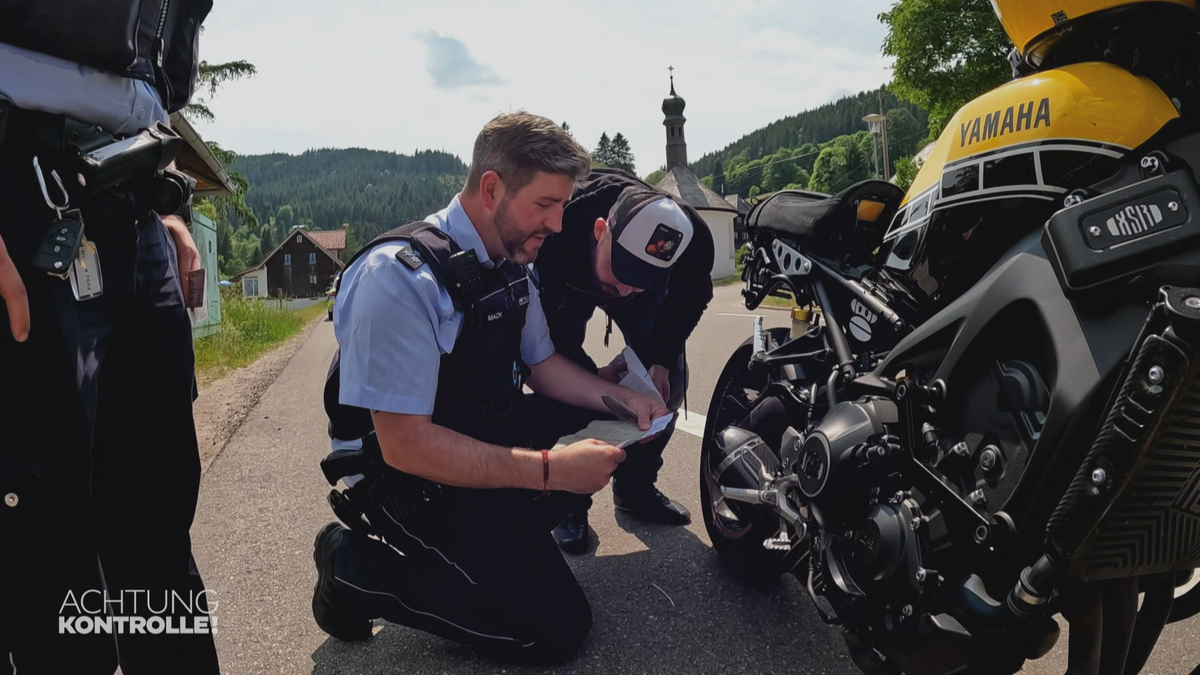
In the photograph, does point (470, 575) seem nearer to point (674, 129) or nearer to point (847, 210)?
point (847, 210)

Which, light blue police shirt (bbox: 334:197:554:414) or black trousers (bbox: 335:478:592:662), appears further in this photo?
black trousers (bbox: 335:478:592:662)

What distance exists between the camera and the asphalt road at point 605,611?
2.01m

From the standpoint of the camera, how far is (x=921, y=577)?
143 centimetres

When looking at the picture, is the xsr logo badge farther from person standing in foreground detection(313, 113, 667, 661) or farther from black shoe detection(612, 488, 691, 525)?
black shoe detection(612, 488, 691, 525)

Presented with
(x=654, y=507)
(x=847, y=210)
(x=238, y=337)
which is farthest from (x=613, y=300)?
(x=238, y=337)

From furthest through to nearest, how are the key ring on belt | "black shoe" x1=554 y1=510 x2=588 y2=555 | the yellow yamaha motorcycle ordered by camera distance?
1. "black shoe" x1=554 y1=510 x2=588 y2=555
2. the key ring on belt
3. the yellow yamaha motorcycle

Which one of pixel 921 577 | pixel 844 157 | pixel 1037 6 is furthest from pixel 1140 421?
pixel 844 157

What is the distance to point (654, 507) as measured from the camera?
3064mm

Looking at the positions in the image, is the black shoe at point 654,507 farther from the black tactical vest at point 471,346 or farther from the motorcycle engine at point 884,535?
the motorcycle engine at point 884,535

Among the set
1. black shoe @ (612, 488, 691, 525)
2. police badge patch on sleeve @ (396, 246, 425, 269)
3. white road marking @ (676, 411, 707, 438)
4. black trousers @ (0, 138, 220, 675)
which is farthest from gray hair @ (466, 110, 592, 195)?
white road marking @ (676, 411, 707, 438)

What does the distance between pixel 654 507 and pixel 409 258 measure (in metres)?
1.62

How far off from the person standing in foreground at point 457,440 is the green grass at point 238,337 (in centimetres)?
623

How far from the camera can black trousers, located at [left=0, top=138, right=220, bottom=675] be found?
1.34m

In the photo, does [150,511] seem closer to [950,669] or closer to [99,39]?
[99,39]
